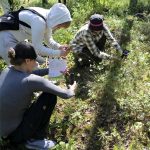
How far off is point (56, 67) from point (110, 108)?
0.97m

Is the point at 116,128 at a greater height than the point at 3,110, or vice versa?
the point at 3,110

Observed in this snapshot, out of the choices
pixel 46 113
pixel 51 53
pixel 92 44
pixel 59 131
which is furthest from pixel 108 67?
pixel 46 113

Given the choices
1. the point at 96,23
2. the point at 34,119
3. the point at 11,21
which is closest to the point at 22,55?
the point at 34,119

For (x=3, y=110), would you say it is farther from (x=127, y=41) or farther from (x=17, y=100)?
(x=127, y=41)

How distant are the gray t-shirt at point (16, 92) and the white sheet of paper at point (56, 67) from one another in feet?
2.73

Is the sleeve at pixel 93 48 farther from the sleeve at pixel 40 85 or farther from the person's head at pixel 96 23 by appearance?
the sleeve at pixel 40 85

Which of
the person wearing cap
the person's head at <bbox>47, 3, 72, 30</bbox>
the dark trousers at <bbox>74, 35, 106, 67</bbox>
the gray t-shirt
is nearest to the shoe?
the gray t-shirt

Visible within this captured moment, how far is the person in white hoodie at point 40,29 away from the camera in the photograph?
5387 millimetres

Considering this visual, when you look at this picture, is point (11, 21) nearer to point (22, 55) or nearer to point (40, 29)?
point (40, 29)

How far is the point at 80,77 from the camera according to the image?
661 cm

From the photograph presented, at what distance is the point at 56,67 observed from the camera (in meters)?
5.52

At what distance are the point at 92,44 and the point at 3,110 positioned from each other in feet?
7.99

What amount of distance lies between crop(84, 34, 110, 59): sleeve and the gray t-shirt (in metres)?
1.98

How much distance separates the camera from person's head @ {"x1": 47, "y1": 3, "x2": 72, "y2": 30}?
17.5ft
